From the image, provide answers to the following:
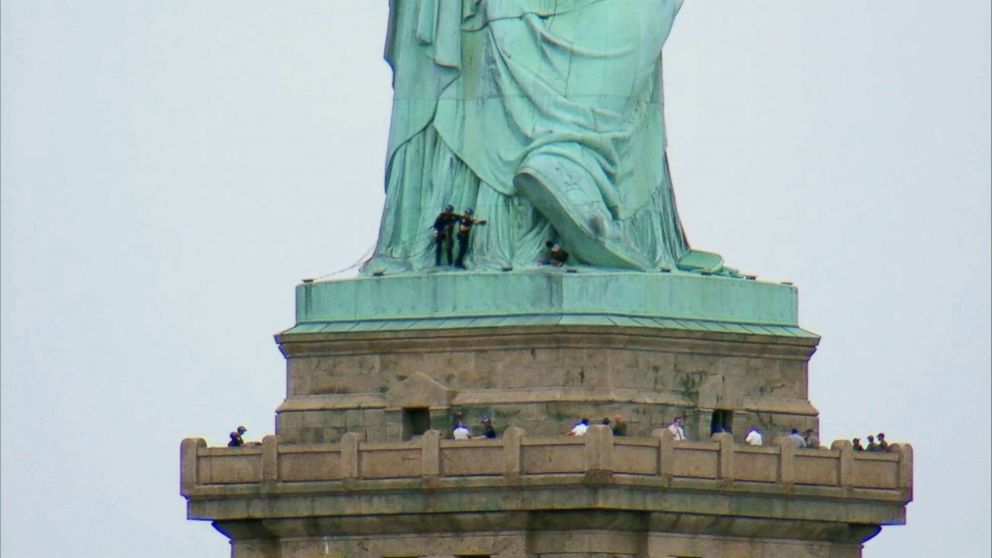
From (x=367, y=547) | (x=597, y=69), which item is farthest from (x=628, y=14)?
(x=367, y=547)

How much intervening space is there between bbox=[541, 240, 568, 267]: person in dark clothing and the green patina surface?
0.40 metres

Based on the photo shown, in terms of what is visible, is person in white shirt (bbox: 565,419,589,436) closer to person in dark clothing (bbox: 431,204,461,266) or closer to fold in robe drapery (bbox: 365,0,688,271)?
fold in robe drapery (bbox: 365,0,688,271)

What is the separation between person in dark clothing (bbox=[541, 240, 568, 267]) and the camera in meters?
113

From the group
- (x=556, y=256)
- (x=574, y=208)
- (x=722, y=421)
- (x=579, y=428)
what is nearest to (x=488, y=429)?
(x=579, y=428)

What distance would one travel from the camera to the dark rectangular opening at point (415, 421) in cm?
11300

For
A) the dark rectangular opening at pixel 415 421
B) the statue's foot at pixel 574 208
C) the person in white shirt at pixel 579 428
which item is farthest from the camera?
the dark rectangular opening at pixel 415 421

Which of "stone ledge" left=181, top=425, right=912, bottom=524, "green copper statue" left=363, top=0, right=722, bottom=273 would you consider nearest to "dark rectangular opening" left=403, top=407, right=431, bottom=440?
"stone ledge" left=181, top=425, right=912, bottom=524

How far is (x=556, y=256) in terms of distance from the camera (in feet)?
370

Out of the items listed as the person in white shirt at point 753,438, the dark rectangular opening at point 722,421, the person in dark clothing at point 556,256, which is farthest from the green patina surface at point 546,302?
the person in white shirt at point 753,438

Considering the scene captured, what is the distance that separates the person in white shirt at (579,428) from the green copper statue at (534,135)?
2.34 meters

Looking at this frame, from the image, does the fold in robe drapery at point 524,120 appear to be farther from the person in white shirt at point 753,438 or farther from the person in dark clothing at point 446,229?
the person in white shirt at point 753,438

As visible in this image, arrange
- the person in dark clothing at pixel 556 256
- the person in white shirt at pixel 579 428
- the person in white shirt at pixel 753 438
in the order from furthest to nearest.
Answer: the person in white shirt at pixel 753 438 < the person in dark clothing at pixel 556 256 < the person in white shirt at pixel 579 428

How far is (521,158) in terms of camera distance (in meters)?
113

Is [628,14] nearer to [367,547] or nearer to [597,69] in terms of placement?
[597,69]
